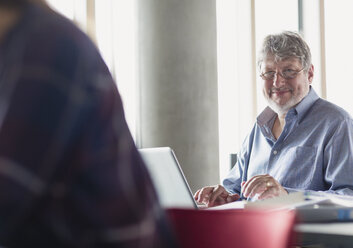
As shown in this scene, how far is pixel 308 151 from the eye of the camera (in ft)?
8.25

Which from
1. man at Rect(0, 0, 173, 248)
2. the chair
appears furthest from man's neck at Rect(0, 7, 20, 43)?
the chair

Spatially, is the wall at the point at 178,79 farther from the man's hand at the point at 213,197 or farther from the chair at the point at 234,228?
the chair at the point at 234,228

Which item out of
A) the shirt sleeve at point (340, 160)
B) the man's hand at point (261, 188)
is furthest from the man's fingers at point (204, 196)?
the shirt sleeve at point (340, 160)

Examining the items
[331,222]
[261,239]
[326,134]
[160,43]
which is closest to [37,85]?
[261,239]

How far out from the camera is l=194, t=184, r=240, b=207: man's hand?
230cm

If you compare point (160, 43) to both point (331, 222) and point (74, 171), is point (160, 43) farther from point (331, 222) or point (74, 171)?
point (74, 171)

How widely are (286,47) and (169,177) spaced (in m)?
1.18

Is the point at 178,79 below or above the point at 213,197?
above

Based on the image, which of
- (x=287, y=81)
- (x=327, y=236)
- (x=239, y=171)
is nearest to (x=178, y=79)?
(x=239, y=171)

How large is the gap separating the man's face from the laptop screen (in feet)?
3.43

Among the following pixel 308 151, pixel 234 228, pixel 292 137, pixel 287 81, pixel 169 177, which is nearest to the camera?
pixel 234 228

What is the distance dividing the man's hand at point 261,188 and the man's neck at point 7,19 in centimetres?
157

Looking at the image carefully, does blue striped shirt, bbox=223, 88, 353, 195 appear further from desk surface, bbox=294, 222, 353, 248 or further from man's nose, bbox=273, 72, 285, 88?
desk surface, bbox=294, 222, 353, 248

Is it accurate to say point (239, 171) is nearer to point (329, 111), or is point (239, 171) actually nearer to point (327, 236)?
point (329, 111)
